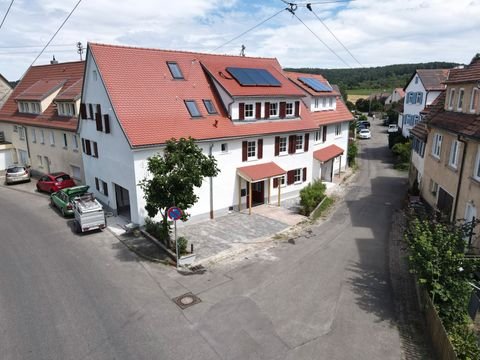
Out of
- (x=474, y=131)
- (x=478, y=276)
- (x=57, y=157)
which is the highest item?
(x=474, y=131)

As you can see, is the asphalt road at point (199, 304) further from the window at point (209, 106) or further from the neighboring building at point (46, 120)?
the window at point (209, 106)

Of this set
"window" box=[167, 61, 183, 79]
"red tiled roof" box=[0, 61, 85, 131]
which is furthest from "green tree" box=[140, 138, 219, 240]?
"red tiled roof" box=[0, 61, 85, 131]

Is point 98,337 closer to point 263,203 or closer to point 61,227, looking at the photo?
point 61,227

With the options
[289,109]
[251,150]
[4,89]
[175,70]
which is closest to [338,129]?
[289,109]

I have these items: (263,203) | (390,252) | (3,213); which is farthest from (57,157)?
(390,252)

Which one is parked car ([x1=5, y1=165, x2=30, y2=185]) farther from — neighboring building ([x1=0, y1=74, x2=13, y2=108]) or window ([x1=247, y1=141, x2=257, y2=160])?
window ([x1=247, y1=141, x2=257, y2=160])

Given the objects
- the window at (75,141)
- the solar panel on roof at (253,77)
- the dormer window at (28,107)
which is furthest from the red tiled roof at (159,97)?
the dormer window at (28,107)
